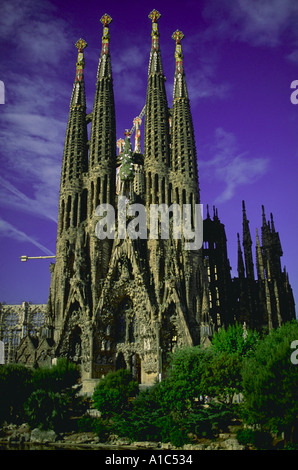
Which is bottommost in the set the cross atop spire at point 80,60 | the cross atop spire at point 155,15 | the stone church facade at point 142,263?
the stone church facade at point 142,263

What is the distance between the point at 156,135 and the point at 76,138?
11.8 meters

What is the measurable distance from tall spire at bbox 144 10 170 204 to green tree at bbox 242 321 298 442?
37.2m

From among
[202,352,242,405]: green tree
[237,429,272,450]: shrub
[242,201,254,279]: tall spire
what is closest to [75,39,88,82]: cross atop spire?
[242,201,254,279]: tall spire

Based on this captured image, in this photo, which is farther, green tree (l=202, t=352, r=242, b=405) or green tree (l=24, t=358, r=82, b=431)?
green tree (l=202, t=352, r=242, b=405)

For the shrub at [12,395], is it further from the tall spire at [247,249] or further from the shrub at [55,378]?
the tall spire at [247,249]

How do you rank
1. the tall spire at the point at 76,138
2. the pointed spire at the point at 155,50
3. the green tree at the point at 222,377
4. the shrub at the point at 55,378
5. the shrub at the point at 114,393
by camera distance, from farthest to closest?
the pointed spire at the point at 155,50, the tall spire at the point at 76,138, the shrub at the point at 55,378, the shrub at the point at 114,393, the green tree at the point at 222,377

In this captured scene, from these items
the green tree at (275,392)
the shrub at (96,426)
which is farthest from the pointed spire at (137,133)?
the green tree at (275,392)

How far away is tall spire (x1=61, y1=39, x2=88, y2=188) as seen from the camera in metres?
65.7

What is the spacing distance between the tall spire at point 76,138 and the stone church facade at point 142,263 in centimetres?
17

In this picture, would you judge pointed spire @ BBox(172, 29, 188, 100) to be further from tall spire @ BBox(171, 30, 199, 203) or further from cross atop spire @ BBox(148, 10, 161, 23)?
cross atop spire @ BBox(148, 10, 161, 23)

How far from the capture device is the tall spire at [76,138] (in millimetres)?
65688
